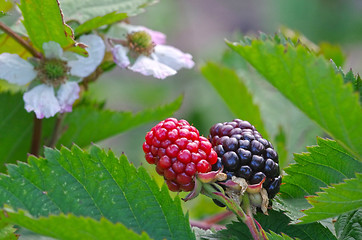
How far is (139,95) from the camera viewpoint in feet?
9.58

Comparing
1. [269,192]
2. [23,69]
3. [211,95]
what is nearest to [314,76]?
[269,192]

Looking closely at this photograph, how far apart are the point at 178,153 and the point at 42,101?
0.91ft

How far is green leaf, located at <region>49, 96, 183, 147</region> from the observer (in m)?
1.00

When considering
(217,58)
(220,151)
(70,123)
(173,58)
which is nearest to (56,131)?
(70,123)

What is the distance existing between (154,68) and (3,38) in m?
0.26

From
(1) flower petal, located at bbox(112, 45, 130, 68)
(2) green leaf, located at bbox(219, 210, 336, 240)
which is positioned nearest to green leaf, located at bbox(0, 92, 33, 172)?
(1) flower petal, located at bbox(112, 45, 130, 68)

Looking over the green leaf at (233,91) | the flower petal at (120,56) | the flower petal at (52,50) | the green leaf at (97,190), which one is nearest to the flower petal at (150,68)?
the flower petal at (120,56)

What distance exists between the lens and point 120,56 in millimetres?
898

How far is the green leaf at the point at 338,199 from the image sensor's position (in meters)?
0.64

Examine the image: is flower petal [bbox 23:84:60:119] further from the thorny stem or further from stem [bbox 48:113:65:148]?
the thorny stem

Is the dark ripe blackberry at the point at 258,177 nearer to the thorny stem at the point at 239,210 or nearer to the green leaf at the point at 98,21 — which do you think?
the thorny stem at the point at 239,210

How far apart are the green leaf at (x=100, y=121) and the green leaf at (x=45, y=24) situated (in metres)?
0.19

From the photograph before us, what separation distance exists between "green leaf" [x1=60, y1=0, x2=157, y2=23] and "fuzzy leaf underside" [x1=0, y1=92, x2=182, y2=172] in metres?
0.19

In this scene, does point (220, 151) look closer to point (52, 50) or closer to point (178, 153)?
point (178, 153)
